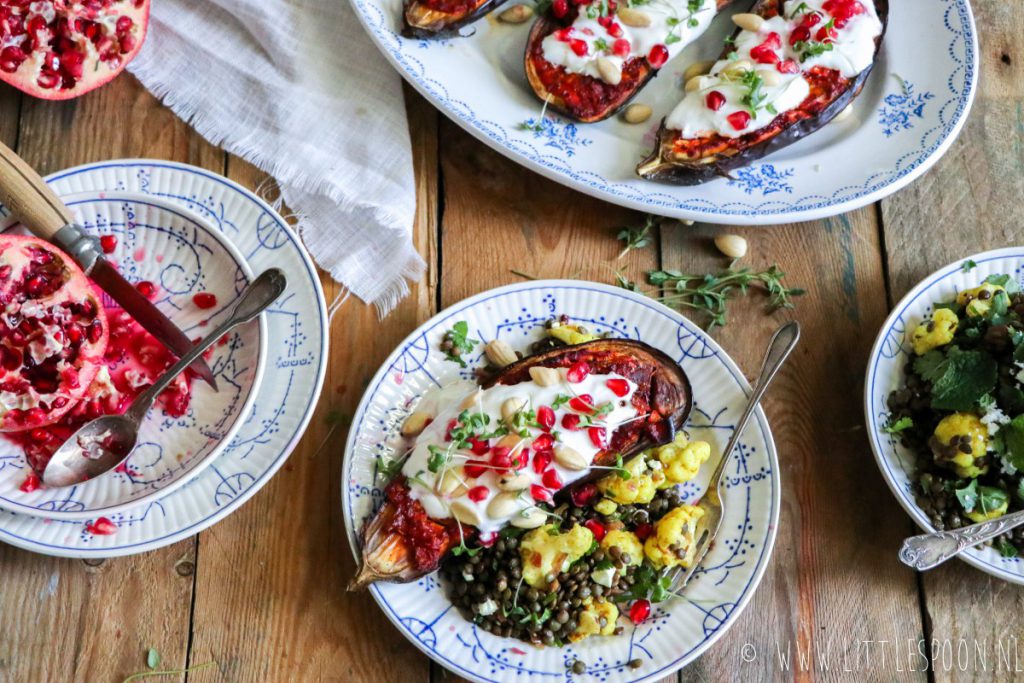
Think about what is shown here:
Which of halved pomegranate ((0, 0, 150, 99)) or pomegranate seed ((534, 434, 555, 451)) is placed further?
halved pomegranate ((0, 0, 150, 99))

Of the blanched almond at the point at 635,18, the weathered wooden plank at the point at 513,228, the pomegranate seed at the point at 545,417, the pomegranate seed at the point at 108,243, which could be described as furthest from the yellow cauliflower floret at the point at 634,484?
the pomegranate seed at the point at 108,243

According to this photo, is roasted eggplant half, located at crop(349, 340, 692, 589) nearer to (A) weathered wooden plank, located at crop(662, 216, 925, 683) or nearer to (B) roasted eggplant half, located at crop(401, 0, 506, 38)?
(A) weathered wooden plank, located at crop(662, 216, 925, 683)

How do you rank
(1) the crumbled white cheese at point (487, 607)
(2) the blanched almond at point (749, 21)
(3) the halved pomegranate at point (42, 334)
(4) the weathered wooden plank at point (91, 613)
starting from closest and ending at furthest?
(3) the halved pomegranate at point (42, 334), (1) the crumbled white cheese at point (487, 607), (4) the weathered wooden plank at point (91, 613), (2) the blanched almond at point (749, 21)

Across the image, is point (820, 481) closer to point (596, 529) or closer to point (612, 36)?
point (596, 529)

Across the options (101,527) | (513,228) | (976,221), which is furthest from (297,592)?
(976,221)

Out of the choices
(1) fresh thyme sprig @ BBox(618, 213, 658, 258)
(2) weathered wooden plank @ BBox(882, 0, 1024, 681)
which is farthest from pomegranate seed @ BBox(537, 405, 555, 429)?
(2) weathered wooden plank @ BBox(882, 0, 1024, 681)

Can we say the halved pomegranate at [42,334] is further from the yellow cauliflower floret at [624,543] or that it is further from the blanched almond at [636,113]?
the blanched almond at [636,113]
